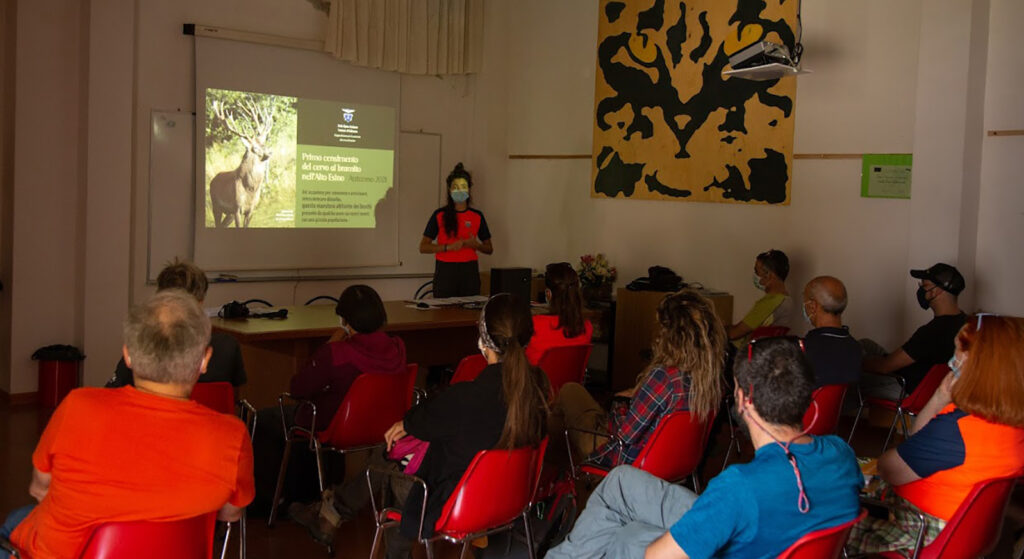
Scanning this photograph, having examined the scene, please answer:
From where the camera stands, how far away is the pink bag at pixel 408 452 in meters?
3.16

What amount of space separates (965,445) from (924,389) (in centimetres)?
211

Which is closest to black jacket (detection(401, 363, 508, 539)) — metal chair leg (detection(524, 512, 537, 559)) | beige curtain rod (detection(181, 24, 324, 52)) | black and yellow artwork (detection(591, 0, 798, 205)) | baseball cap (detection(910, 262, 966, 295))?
metal chair leg (detection(524, 512, 537, 559))

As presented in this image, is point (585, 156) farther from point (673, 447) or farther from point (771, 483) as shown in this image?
point (771, 483)

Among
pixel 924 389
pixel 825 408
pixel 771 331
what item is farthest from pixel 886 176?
pixel 825 408

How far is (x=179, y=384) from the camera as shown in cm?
219

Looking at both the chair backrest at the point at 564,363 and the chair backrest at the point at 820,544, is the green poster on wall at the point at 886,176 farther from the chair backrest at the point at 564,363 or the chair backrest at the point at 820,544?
the chair backrest at the point at 820,544

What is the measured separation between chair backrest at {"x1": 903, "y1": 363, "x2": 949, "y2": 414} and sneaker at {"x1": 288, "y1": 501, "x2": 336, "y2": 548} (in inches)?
115

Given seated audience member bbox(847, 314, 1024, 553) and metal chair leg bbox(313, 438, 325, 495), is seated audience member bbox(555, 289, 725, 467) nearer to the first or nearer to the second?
seated audience member bbox(847, 314, 1024, 553)

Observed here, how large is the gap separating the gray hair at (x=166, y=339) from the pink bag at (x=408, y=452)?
109 cm

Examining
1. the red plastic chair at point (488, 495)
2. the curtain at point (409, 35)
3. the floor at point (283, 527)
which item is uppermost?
the curtain at point (409, 35)

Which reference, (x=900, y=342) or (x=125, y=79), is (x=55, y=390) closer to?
(x=125, y=79)

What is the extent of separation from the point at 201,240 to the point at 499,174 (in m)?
2.93

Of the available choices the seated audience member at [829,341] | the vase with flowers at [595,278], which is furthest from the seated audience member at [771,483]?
the vase with flowers at [595,278]

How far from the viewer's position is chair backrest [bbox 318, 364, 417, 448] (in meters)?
3.73
